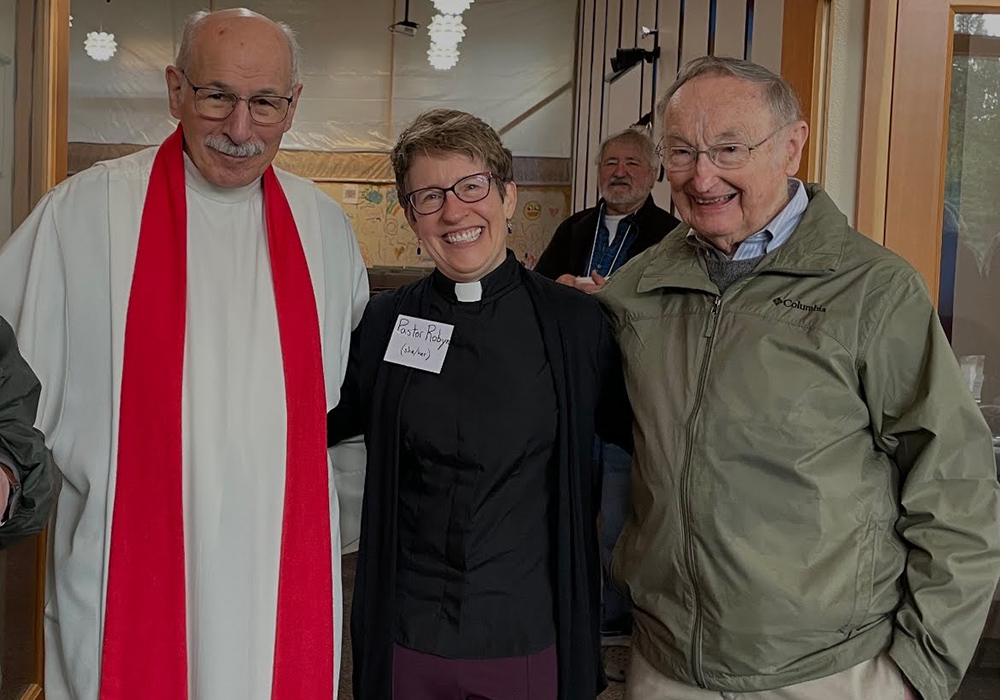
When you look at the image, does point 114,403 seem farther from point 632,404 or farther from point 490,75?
point 490,75

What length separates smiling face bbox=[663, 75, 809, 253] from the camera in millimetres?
1825

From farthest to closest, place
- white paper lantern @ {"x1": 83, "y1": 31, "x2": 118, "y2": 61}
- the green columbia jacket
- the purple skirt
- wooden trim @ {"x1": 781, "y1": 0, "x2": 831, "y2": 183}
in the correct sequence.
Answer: white paper lantern @ {"x1": 83, "y1": 31, "x2": 118, "y2": 61}, wooden trim @ {"x1": 781, "y1": 0, "x2": 831, "y2": 183}, the purple skirt, the green columbia jacket

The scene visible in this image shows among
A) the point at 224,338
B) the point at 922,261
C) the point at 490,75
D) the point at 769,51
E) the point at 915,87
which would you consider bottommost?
the point at 224,338

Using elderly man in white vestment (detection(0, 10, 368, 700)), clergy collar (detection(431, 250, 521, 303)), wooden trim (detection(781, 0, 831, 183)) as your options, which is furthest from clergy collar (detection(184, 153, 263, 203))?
wooden trim (detection(781, 0, 831, 183))

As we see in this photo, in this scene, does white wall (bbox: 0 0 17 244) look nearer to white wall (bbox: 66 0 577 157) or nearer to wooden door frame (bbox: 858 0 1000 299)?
wooden door frame (bbox: 858 0 1000 299)

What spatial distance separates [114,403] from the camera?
1.99 meters

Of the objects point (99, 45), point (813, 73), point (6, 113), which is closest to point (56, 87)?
point (6, 113)

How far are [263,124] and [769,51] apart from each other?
2.22 meters

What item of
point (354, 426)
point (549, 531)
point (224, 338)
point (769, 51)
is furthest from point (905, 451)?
point (769, 51)

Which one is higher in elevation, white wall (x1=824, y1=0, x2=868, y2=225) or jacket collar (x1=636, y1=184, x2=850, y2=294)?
white wall (x1=824, y1=0, x2=868, y2=225)

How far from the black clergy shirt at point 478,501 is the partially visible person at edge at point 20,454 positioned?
63 centimetres

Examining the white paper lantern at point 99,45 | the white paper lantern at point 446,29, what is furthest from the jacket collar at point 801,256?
the white paper lantern at point 99,45

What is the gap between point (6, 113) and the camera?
111 inches

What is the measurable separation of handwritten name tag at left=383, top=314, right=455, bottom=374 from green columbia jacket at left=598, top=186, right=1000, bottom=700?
1.46 feet
